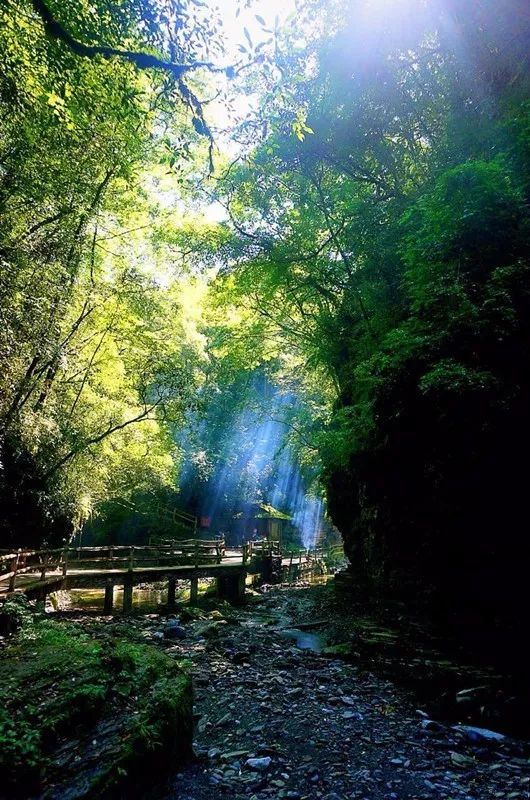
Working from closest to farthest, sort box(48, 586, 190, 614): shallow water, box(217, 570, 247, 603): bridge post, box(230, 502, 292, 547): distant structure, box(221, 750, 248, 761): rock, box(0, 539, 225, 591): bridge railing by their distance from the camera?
box(221, 750, 248, 761): rock → box(0, 539, 225, 591): bridge railing → box(48, 586, 190, 614): shallow water → box(217, 570, 247, 603): bridge post → box(230, 502, 292, 547): distant structure

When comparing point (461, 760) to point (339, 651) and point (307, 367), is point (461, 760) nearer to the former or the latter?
point (339, 651)

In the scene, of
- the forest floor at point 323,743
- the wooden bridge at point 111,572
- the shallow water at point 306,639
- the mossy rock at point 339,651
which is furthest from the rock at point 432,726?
the wooden bridge at point 111,572

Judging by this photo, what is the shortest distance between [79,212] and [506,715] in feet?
40.0

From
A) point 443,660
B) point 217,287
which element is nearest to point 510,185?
point 443,660

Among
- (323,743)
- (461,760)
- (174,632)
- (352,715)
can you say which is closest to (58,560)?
(174,632)

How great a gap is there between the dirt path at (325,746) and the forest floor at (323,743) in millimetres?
12

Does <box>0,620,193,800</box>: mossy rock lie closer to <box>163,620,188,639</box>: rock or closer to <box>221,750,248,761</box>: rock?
<box>221,750,248,761</box>: rock

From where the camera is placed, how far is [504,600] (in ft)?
28.5

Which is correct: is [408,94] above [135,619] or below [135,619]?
above

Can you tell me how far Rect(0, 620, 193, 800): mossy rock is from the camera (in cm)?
299

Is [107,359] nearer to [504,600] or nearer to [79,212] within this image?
[79,212]

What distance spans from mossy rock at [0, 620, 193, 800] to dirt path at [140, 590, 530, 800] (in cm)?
44

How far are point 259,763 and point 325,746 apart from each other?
2.80 feet

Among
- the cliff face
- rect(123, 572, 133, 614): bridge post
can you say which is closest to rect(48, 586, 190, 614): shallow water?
rect(123, 572, 133, 614): bridge post
